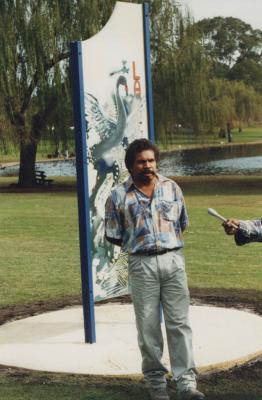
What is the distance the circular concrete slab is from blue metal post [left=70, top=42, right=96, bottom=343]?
27 centimetres

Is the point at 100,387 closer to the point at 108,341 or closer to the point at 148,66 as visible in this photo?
the point at 108,341

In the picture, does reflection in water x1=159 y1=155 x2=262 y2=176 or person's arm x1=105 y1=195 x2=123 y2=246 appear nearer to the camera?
person's arm x1=105 y1=195 x2=123 y2=246

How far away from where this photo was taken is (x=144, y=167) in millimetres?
4574

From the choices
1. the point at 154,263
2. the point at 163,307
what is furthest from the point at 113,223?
the point at 163,307

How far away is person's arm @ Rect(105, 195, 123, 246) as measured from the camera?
463 cm

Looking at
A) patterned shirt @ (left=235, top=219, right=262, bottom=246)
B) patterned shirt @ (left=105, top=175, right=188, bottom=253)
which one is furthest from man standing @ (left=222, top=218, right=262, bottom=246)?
patterned shirt @ (left=105, top=175, right=188, bottom=253)

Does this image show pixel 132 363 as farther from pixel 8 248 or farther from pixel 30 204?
pixel 30 204

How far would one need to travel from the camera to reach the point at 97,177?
247 inches

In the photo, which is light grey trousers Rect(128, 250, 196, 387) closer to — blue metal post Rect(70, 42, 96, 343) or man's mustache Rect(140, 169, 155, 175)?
man's mustache Rect(140, 169, 155, 175)

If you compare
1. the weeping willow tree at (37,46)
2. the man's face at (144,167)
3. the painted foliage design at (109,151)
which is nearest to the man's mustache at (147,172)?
the man's face at (144,167)

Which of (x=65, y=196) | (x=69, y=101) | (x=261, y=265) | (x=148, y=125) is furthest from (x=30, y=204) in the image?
(x=148, y=125)

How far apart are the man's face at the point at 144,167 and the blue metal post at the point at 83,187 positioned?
4.98 ft

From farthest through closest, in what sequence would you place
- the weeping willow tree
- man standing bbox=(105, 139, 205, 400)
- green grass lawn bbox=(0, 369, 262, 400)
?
the weeping willow tree, green grass lawn bbox=(0, 369, 262, 400), man standing bbox=(105, 139, 205, 400)

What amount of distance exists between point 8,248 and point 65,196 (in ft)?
39.2
